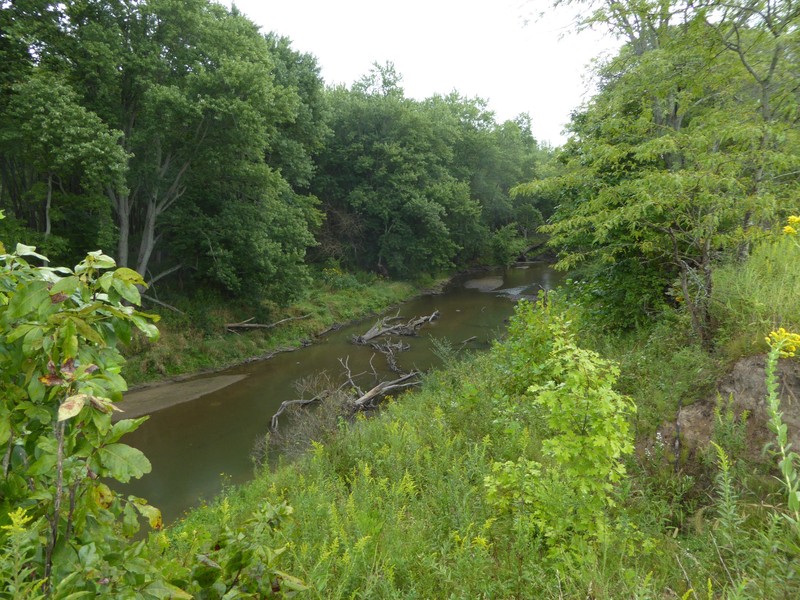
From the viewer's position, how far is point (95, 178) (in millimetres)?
10742

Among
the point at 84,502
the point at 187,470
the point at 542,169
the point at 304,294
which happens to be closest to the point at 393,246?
the point at 304,294

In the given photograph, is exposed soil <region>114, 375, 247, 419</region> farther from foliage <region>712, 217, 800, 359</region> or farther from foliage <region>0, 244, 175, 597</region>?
foliage <region>712, 217, 800, 359</region>

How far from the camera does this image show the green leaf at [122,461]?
1272 mm

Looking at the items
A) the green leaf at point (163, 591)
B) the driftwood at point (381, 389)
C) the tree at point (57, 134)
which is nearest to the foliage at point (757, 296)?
the green leaf at point (163, 591)

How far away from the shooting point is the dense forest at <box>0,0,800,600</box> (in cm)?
137

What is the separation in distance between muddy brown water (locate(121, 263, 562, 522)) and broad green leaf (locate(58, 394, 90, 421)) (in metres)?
7.12

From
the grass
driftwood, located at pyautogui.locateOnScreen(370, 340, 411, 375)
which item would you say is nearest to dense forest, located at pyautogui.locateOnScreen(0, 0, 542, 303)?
driftwood, located at pyautogui.locateOnScreen(370, 340, 411, 375)

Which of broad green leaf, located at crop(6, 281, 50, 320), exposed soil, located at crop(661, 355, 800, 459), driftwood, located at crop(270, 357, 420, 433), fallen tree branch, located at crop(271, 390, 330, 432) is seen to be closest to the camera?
broad green leaf, located at crop(6, 281, 50, 320)

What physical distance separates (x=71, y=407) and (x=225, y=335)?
15065mm

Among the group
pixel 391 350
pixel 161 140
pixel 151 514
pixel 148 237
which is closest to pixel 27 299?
pixel 151 514

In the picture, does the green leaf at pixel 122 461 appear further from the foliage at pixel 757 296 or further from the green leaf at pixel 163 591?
the foliage at pixel 757 296

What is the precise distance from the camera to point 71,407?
1130mm

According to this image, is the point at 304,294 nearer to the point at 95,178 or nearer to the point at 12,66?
the point at 95,178

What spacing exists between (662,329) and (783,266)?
1.39 metres
